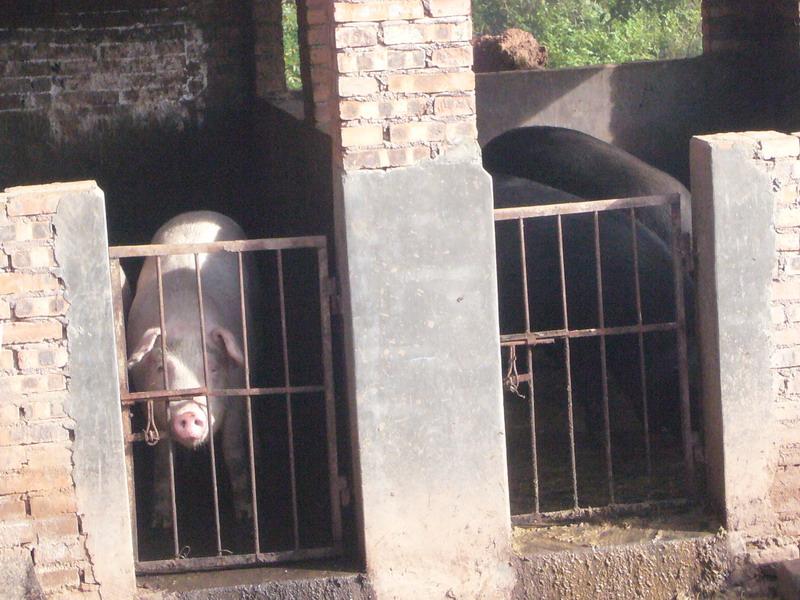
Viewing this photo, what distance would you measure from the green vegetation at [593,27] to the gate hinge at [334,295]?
486 inches

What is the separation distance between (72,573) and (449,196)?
1865 mm

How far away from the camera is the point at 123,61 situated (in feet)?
29.2

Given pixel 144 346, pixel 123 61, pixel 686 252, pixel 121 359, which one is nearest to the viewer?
pixel 121 359

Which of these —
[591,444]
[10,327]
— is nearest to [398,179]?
[10,327]

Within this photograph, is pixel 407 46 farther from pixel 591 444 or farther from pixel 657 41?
pixel 657 41

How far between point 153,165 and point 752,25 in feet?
15.8

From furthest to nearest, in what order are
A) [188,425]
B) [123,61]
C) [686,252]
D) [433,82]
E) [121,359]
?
[123,61], [188,425], [686,252], [121,359], [433,82]

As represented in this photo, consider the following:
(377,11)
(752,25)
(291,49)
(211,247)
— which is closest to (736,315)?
(377,11)

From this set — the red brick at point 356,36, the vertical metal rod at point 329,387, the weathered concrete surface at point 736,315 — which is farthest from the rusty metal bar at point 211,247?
the weathered concrete surface at point 736,315

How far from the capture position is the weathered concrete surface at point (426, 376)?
4.11 meters

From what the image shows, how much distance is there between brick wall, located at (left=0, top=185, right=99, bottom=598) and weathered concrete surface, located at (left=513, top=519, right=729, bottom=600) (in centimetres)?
159

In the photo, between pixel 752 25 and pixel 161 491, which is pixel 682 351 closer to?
pixel 161 491

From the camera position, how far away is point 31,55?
870cm

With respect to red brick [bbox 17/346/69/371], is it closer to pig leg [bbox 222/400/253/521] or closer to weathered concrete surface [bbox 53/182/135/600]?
weathered concrete surface [bbox 53/182/135/600]
